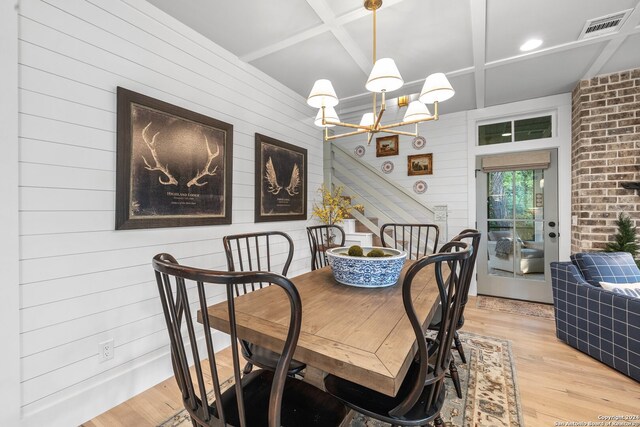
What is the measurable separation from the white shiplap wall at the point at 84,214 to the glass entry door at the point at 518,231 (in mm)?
3660

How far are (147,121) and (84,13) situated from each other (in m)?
0.63

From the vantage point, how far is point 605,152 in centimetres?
302

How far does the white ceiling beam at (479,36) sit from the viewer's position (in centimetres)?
195

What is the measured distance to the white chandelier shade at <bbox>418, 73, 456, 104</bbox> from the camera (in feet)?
5.64

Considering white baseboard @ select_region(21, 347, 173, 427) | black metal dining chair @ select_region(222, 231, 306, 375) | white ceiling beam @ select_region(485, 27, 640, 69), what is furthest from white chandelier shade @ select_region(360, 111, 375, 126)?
white baseboard @ select_region(21, 347, 173, 427)

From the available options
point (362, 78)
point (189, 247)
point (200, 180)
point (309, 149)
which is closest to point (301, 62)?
point (362, 78)

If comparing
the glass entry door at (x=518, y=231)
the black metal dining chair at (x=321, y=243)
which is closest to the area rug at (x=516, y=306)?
the glass entry door at (x=518, y=231)

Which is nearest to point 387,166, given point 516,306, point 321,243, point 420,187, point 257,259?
point 420,187

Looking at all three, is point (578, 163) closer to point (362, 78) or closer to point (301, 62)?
point (362, 78)

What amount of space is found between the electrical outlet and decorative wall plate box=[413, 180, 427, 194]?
3822 mm

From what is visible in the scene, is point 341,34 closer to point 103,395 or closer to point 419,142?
point 419,142

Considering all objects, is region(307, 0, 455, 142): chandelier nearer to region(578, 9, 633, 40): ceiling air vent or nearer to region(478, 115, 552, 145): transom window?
region(578, 9, 633, 40): ceiling air vent

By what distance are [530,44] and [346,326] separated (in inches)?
111

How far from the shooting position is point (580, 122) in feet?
10.3
